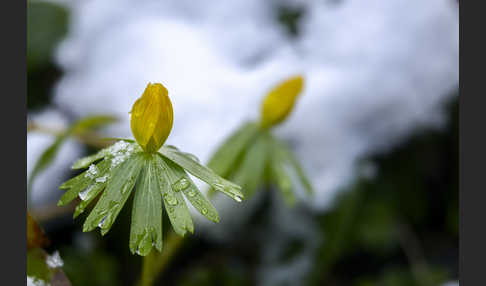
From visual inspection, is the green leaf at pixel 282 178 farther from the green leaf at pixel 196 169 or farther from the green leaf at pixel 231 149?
the green leaf at pixel 196 169

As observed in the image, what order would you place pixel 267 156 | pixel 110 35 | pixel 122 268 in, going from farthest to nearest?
pixel 110 35 < pixel 122 268 < pixel 267 156

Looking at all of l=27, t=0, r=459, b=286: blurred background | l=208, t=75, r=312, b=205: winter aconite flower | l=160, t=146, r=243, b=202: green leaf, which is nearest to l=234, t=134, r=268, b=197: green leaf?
l=208, t=75, r=312, b=205: winter aconite flower

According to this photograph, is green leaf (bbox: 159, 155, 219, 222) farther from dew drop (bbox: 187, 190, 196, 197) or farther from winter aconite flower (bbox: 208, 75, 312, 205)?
winter aconite flower (bbox: 208, 75, 312, 205)

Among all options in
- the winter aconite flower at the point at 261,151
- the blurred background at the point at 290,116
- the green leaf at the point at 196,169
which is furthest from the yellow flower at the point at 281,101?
the green leaf at the point at 196,169

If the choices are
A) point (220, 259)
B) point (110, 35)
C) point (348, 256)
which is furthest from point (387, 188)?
point (110, 35)

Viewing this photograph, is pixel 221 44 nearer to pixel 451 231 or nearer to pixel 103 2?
pixel 103 2
